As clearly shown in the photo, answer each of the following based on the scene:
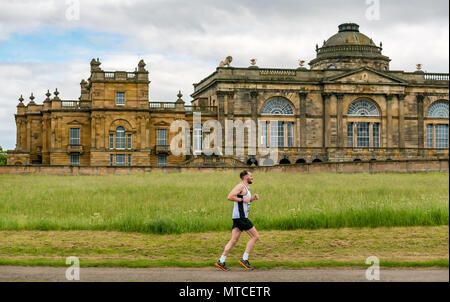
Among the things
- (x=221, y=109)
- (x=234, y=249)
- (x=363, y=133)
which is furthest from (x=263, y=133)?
(x=234, y=249)

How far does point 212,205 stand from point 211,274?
10.6 meters

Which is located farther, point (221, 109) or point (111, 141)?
point (221, 109)

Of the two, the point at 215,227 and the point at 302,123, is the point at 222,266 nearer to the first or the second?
the point at 215,227

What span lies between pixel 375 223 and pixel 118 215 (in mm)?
8936

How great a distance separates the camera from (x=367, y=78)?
2726 inches

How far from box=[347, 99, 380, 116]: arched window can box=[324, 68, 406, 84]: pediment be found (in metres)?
2.14

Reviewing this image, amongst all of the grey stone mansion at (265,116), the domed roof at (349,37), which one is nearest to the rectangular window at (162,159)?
the grey stone mansion at (265,116)

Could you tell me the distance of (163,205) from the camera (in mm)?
27219

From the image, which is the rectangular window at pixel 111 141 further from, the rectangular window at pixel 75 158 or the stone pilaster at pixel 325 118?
the stone pilaster at pixel 325 118
